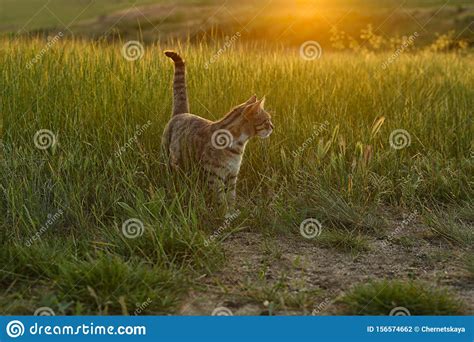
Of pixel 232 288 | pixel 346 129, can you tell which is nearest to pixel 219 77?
pixel 346 129

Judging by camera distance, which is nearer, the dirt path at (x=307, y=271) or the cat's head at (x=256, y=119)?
the dirt path at (x=307, y=271)

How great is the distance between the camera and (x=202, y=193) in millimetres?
4082

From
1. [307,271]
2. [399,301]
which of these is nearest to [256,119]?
[307,271]

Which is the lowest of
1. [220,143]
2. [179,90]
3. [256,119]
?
[220,143]

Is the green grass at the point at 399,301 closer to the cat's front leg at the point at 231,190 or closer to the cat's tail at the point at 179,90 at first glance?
the cat's front leg at the point at 231,190

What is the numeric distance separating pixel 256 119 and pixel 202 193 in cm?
71

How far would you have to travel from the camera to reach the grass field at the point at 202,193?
10.7ft

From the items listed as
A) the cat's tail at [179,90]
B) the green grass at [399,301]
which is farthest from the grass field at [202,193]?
the cat's tail at [179,90]

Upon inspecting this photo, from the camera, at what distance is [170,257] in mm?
3559

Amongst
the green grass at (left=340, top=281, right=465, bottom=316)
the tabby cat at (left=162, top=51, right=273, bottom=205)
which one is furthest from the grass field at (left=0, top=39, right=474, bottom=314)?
the tabby cat at (left=162, top=51, right=273, bottom=205)

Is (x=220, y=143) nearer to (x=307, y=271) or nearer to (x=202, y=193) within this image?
(x=202, y=193)

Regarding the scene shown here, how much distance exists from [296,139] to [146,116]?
1185 millimetres

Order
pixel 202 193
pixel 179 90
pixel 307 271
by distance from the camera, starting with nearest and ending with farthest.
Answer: pixel 307 271 < pixel 202 193 < pixel 179 90

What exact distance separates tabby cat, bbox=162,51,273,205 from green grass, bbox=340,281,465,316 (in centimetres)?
130
